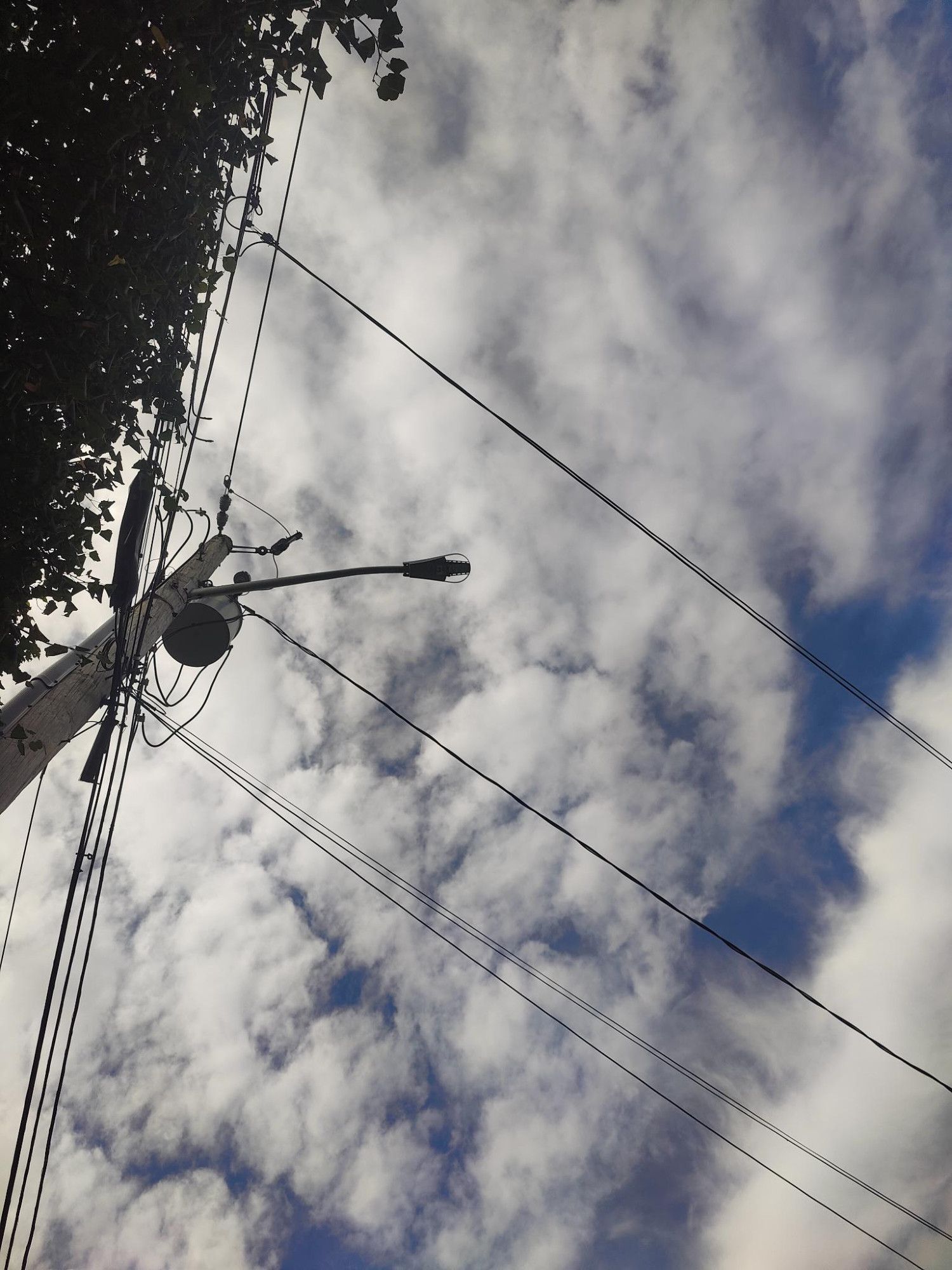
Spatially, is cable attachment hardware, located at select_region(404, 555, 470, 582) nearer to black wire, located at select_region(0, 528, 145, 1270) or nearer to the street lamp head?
the street lamp head

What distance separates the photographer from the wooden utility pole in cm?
341

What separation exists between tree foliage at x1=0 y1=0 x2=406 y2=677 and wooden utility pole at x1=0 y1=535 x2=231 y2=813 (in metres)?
0.28

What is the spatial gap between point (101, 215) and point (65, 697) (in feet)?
8.36

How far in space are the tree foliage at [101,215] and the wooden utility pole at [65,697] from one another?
28 cm

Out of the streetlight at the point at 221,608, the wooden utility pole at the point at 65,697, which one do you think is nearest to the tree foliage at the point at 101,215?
the wooden utility pole at the point at 65,697

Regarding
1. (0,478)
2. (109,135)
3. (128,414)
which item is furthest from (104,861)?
(109,135)

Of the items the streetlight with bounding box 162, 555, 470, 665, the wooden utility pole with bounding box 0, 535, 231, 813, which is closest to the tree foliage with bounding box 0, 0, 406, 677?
the wooden utility pole with bounding box 0, 535, 231, 813

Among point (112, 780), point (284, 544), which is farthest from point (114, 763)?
point (284, 544)

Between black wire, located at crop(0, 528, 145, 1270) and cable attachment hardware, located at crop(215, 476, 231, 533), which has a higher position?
cable attachment hardware, located at crop(215, 476, 231, 533)

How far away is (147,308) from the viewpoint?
11.9 feet

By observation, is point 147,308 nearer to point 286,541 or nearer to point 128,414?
point 128,414

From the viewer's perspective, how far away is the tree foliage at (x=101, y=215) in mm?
2906

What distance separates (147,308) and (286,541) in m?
2.93

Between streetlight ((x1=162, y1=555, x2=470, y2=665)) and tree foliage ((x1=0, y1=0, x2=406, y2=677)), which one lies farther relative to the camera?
streetlight ((x1=162, y1=555, x2=470, y2=665))
